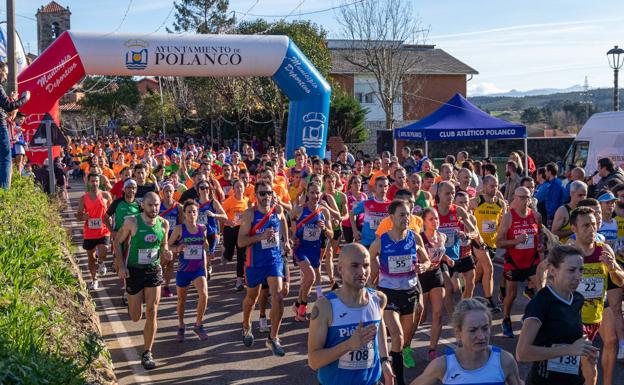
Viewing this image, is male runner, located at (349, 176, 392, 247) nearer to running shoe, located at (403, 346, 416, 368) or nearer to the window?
running shoe, located at (403, 346, 416, 368)

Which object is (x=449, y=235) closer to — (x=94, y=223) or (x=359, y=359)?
(x=359, y=359)

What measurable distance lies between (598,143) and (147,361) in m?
12.6

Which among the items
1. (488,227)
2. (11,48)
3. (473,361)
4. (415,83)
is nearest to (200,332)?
(488,227)

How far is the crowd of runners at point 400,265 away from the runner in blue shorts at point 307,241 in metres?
0.02

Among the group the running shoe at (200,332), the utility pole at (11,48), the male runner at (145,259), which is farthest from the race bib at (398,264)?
the utility pole at (11,48)

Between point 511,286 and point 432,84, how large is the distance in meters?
44.5

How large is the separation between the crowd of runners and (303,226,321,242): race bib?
1cm

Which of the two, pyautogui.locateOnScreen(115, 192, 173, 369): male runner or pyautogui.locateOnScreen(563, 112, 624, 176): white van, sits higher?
pyautogui.locateOnScreen(563, 112, 624, 176): white van

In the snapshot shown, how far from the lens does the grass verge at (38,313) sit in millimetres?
3785

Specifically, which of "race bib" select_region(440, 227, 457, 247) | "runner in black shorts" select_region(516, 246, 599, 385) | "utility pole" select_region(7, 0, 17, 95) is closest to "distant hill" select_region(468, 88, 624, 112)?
"utility pole" select_region(7, 0, 17, 95)

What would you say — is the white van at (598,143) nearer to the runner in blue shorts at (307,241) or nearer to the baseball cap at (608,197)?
the baseball cap at (608,197)

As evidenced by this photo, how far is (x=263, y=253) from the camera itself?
8367mm

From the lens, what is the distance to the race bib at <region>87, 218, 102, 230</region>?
11.5m

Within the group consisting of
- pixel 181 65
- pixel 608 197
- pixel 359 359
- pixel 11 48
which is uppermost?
pixel 181 65
